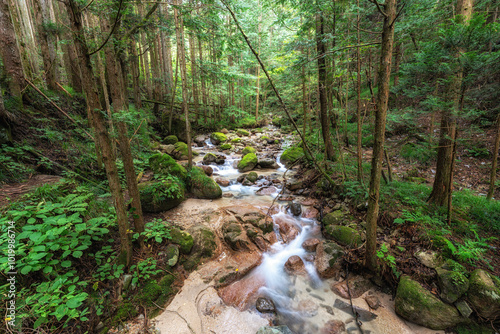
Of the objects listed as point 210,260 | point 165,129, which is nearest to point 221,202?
point 210,260

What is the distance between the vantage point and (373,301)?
385 cm

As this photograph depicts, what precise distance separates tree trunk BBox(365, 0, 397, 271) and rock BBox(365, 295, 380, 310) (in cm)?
52

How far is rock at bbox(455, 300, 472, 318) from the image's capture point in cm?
325

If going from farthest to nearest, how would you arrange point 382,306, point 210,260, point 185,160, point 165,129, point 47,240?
1. point 165,129
2. point 185,160
3. point 210,260
4. point 382,306
5. point 47,240

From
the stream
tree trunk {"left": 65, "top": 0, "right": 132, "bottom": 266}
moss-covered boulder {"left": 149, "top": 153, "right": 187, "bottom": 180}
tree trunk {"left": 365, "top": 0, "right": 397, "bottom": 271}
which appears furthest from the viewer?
moss-covered boulder {"left": 149, "top": 153, "right": 187, "bottom": 180}

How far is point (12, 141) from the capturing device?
496 centimetres

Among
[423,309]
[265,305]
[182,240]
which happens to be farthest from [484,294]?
[182,240]

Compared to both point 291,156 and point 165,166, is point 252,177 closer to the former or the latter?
point 291,156

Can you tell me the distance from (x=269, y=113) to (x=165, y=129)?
17.1m

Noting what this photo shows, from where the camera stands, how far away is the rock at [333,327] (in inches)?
138

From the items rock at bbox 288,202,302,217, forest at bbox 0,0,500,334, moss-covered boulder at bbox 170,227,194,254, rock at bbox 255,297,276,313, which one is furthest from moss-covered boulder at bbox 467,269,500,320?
moss-covered boulder at bbox 170,227,194,254

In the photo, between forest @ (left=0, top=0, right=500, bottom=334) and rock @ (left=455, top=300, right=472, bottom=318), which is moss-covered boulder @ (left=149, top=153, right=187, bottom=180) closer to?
forest @ (left=0, top=0, right=500, bottom=334)

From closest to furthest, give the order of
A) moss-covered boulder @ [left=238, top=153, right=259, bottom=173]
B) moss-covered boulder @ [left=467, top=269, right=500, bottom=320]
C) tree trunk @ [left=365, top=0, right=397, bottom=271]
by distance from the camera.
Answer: tree trunk @ [left=365, top=0, right=397, bottom=271], moss-covered boulder @ [left=467, top=269, right=500, bottom=320], moss-covered boulder @ [left=238, top=153, right=259, bottom=173]

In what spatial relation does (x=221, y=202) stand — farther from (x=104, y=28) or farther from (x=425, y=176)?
(x=425, y=176)
